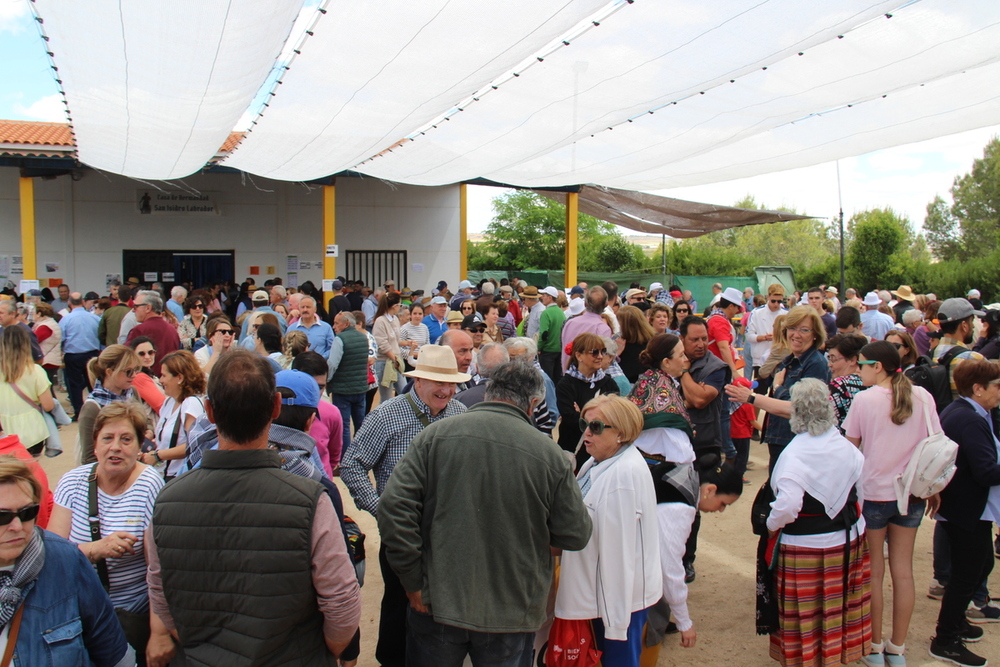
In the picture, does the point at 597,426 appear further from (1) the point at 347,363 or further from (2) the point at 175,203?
(2) the point at 175,203

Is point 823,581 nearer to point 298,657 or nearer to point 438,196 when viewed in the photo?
point 298,657

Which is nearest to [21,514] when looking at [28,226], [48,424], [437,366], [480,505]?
[480,505]

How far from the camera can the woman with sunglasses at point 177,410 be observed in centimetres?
354

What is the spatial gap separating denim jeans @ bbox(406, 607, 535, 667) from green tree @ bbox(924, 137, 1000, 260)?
53.1 m

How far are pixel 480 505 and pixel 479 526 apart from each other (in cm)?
7

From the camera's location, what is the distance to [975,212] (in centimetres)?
5281

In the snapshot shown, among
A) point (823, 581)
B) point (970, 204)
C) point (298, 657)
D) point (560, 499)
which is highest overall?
point (970, 204)

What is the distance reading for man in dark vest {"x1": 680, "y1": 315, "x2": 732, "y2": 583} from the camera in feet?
13.8

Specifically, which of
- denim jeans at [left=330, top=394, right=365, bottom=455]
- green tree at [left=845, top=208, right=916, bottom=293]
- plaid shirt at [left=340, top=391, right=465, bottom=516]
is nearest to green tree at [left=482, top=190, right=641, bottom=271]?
green tree at [left=845, top=208, right=916, bottom=293]

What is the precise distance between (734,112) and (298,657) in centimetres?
746

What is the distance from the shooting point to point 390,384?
26.0ft

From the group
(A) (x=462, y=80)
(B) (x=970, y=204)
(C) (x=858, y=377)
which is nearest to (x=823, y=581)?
(C) (x=858, y=377)

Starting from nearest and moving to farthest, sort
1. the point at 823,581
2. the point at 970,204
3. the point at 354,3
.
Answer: the point at 823,581 < the point at 354,3 < the point at 970,204

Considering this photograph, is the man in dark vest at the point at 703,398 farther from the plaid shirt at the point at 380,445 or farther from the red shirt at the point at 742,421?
the plaid shirt at the point at 380,445
